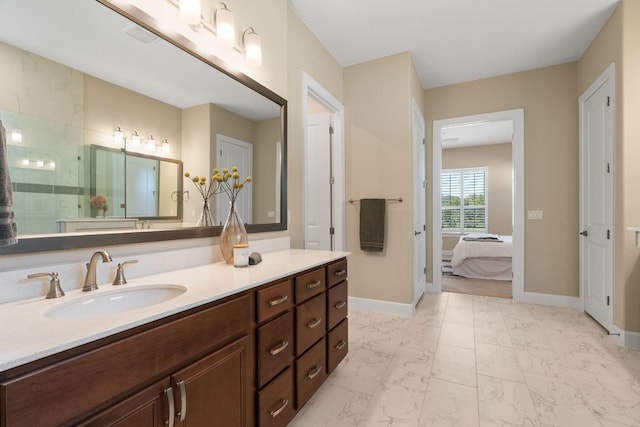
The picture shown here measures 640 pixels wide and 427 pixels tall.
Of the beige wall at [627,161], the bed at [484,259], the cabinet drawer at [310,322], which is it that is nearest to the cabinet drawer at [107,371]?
the cabinet drawer at [310,322]

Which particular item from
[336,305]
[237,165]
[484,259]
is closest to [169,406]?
[336,305]

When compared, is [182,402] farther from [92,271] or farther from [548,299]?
[548,299]

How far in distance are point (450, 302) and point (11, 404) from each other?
3822mm

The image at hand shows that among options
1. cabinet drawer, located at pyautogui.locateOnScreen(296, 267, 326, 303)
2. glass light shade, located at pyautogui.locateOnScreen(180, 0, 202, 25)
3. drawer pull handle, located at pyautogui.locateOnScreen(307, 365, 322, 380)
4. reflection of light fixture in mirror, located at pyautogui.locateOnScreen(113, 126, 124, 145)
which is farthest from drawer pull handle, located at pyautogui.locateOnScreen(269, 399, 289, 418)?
glass light shade, located at pyautogui.locateOnScreen(180, 0, 202, 25)

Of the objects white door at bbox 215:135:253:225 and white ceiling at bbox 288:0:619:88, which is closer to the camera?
white door at bbox 215:135:253:225

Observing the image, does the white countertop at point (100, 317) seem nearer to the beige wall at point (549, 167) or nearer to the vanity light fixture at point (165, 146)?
the vanity light fixture at point (165, 146)

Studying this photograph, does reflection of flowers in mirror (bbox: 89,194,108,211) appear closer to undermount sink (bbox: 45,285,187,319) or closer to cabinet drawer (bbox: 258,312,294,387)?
undermount sink (bbox: 45,285,187,319)

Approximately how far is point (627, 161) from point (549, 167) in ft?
3.85

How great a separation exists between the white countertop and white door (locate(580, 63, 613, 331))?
9.72 feet

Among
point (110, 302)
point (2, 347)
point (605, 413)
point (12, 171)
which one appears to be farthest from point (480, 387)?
point (12, 171)

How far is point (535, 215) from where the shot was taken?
11.8 feet

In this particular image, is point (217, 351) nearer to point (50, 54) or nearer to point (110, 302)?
point (110, 302)

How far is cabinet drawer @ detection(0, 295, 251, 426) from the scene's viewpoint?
0.61 m

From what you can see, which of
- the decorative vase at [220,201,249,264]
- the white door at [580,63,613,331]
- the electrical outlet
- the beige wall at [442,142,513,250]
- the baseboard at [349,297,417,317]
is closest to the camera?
the decorative vase at [220,201,249,264]
